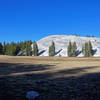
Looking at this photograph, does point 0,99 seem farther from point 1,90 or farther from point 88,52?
point 88,52

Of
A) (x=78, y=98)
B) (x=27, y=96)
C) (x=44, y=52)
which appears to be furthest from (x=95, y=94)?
(x=44, y=52)

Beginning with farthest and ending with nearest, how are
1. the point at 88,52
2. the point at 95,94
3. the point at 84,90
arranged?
the point at 88,52, the point at 84,90, the point at 95,94

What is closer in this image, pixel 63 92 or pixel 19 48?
pixel 63 92

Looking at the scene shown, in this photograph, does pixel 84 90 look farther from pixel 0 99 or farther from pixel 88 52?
pixel 88 52

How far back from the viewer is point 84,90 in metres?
5.92

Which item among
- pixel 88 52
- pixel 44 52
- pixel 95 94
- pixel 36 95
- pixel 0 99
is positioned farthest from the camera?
pixel 44 52

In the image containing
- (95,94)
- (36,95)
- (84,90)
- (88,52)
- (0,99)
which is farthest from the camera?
(88,52)

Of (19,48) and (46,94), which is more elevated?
(19,48)

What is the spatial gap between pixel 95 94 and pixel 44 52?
10127 centimetres

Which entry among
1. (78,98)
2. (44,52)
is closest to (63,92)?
(78,98)

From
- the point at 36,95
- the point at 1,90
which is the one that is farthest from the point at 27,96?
the point at 1,90

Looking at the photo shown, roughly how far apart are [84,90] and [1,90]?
388cm

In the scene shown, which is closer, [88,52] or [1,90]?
[1,90]

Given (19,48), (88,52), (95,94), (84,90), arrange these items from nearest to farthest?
(95,94) < (84,90) < (88,52) < (19,48)
